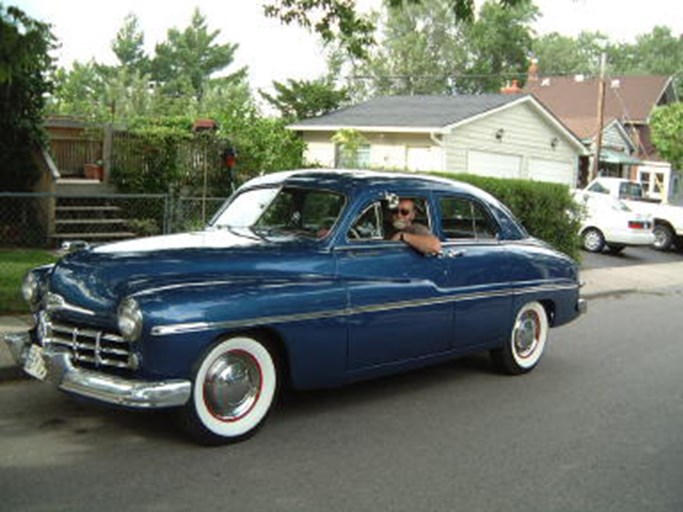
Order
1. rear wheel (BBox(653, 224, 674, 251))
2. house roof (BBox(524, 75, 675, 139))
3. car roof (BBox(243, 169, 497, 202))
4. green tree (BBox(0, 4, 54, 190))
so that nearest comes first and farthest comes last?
car roof (BBox(243, 169, 497, 202)) < green tree (BBox(0, 4, 54, 190)) < rear wheel (BBox(653, 224, 674, 251)) < house roof (BBox(524, 75, 675, 139))

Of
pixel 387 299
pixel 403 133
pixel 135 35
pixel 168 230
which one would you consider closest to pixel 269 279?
pixel 387 299

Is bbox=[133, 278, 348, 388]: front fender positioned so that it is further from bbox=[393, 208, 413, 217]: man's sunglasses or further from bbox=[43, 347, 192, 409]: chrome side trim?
bbox=[393, 208, 413, 217]: man's sunglasses

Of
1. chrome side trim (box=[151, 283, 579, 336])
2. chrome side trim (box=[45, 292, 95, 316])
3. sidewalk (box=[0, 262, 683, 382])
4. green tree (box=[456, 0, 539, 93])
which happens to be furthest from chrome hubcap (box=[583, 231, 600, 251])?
green tree (box=[456, 0, 539, 93])

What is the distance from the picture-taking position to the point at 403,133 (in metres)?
24.7

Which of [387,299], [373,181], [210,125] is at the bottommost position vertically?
[387,299]

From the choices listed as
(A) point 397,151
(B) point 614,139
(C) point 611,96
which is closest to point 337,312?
(A) point 397,151

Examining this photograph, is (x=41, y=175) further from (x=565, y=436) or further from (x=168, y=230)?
(x=565, y=436)

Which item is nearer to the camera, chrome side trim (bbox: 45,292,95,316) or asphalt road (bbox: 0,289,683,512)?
asphalt road (bbox: 0,289,683,512)

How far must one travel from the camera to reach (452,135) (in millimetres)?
24172

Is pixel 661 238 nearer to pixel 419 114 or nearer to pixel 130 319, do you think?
pixel 419 114

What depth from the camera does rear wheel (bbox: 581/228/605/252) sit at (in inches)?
803

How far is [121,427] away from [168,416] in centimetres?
32

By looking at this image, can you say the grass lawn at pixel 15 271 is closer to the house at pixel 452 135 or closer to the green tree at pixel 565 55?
the house at pixel 452 135

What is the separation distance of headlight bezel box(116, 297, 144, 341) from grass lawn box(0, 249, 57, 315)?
3.34 m
